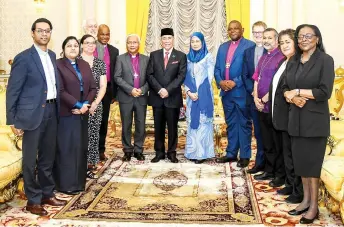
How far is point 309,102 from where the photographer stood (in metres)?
3.66

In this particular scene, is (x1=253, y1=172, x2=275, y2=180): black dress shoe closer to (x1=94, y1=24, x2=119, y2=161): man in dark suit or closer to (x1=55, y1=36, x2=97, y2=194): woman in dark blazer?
(x1=55, y1=36, x2=97, y2=194): woman in dark blazer

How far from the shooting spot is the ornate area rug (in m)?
4.05

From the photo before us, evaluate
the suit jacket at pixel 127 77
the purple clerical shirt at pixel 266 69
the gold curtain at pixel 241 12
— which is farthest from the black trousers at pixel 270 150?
the gold curtain at pixel 241 12

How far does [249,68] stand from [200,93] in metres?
0.75

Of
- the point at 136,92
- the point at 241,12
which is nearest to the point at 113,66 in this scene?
the point at 136,92

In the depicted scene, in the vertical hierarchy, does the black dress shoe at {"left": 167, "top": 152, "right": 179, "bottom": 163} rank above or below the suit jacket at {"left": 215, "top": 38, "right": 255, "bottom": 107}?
below

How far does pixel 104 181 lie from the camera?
5.23 m

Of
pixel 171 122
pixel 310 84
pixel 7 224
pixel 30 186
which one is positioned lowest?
pixel 7 224

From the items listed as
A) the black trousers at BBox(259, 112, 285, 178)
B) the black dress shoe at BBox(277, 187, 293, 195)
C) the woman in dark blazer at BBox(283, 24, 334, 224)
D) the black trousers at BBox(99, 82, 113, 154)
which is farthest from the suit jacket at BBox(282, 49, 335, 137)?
the black trousers at BBox(99, 82, 113, 154)

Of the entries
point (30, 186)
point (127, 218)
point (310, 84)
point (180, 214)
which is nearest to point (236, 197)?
point (180, 214)

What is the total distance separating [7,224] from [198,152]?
2820 mm

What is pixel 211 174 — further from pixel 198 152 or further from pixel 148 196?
pixel 148 196

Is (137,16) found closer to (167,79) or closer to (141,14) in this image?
(141,14)

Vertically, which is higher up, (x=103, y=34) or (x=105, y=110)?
(x=103, y=34)
